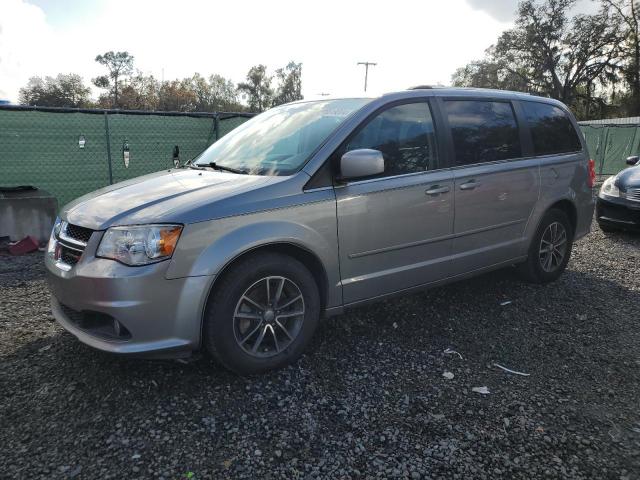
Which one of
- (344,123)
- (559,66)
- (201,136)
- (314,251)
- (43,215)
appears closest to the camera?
(314,251)

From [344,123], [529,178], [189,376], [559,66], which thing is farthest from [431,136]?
[559,66]

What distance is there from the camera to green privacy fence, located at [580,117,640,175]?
736 inches

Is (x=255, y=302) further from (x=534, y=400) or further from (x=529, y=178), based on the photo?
(x=529, y=178)

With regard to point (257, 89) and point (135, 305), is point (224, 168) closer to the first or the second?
point (135, 305)

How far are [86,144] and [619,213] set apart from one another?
28.5 feet

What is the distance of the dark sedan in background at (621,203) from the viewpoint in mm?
7004

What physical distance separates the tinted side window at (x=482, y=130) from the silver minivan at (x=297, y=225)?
0.01 meters

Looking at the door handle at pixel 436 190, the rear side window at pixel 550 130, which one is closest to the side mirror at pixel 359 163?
the door handle at pixel 436 190

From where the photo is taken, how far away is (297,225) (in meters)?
3.00

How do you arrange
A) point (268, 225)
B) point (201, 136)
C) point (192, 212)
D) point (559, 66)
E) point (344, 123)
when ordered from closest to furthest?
point (192, 212), point (268, 225), point (344, 123), point (201, 136), point (559, 66)

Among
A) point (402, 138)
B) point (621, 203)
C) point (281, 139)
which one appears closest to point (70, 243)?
point (281, 139)

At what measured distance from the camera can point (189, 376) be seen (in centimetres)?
300

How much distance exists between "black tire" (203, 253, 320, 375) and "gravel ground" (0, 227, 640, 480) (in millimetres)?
130

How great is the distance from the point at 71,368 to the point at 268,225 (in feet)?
5.28
